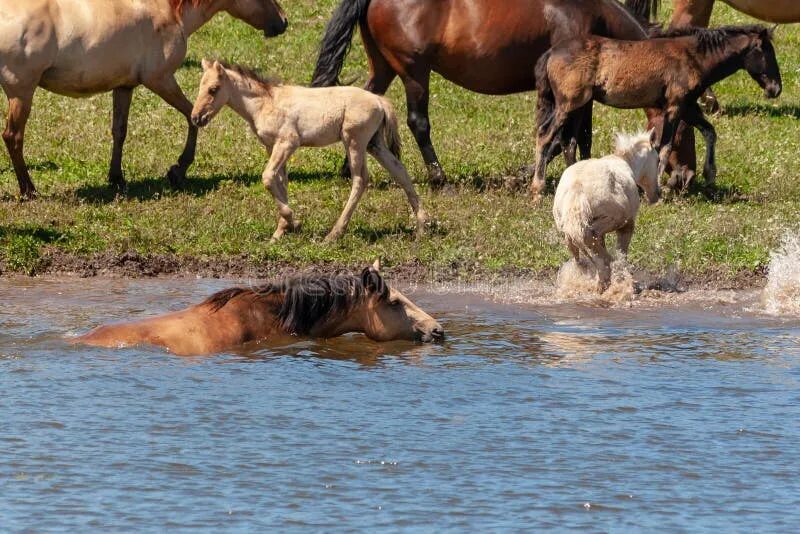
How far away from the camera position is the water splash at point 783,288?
35.6ft

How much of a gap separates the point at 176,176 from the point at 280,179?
210 cm

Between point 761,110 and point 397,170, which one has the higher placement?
point 761,110

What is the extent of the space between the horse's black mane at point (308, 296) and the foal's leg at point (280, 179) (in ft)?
9.16

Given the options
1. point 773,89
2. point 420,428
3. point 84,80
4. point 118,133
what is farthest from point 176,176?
point 420,428

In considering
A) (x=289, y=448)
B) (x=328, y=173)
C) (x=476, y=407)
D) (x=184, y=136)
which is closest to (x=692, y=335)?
(x=476, y=407)

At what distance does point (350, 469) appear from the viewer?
734cm

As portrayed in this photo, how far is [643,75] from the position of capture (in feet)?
46.5

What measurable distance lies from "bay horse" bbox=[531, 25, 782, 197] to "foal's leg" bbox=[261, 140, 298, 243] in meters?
2.66

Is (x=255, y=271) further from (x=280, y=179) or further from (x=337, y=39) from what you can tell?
(x=337, y=39)

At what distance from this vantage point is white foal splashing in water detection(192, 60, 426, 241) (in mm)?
12266

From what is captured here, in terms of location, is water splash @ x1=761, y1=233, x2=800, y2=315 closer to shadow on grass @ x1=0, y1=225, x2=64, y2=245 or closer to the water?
the water

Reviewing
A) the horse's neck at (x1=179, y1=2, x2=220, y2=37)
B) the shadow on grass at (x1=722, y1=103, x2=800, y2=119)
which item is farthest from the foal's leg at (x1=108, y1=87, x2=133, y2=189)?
the shadow on grass at (x1=722, y1=103, x2=800, y2=119)

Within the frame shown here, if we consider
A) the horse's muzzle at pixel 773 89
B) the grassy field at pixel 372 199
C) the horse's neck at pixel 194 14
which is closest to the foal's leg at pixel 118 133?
the grassy field at pixel 372 199

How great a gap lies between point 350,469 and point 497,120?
10.5m
